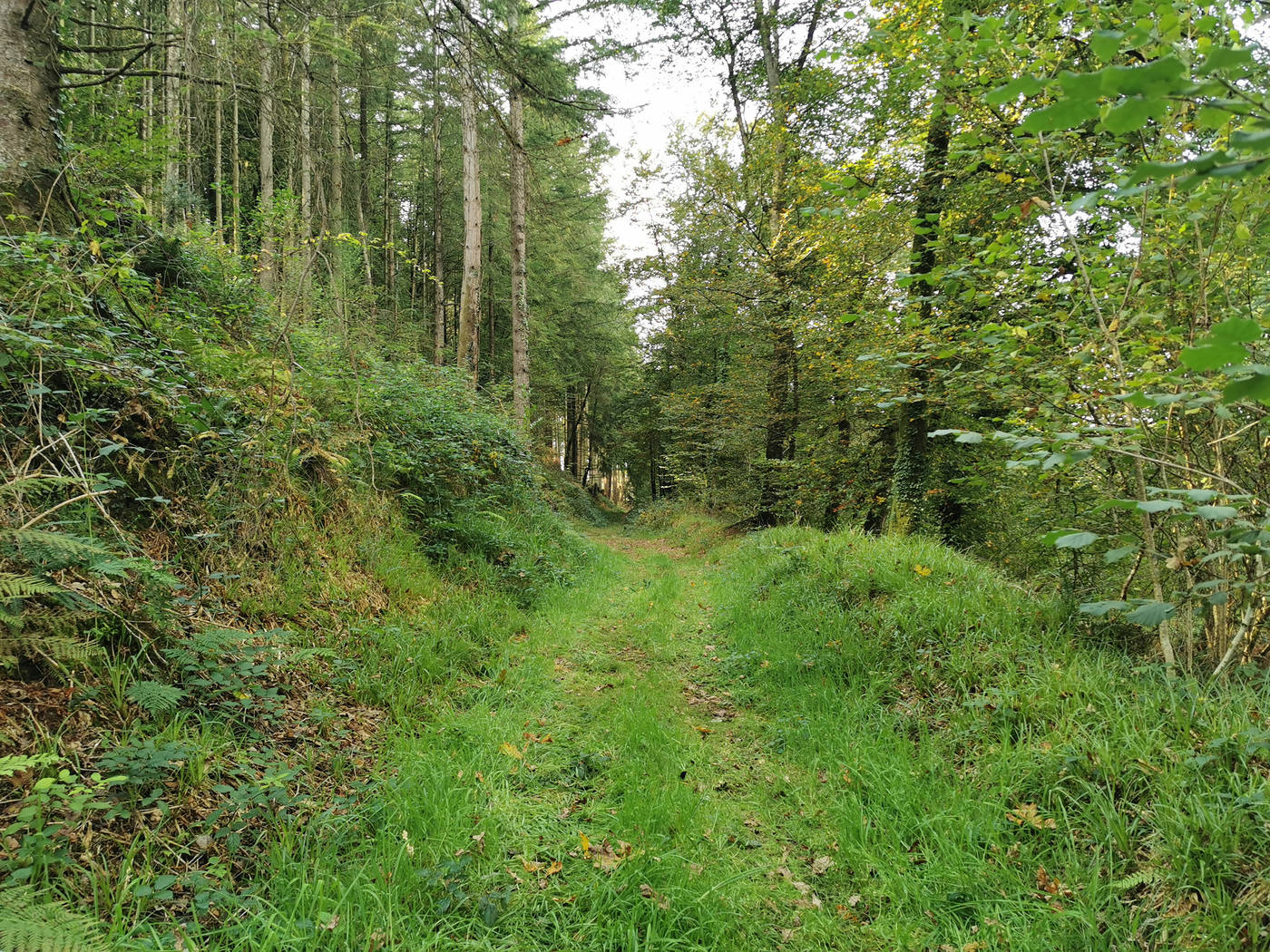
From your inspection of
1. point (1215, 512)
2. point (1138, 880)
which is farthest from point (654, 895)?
point (1215, 512)

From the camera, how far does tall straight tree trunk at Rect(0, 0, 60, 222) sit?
327 centimetres

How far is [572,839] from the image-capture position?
267 cm

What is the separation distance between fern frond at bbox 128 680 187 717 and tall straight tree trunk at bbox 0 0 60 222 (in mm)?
3097

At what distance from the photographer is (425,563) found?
Result: 5266 millimetres

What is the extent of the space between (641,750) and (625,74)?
866 cm

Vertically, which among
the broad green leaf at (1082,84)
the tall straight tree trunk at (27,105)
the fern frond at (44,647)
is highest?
the tall straight tree trunk at (27,105)

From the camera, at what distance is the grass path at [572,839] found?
6.94 ft

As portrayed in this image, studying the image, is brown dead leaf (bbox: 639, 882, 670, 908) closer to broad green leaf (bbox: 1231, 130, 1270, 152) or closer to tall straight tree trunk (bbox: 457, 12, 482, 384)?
broad green leaf (bbox: 1231, 130, 1270, 152)

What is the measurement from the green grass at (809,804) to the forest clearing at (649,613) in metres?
0.02

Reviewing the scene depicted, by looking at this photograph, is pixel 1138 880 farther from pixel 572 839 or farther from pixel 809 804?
pixel 572 839

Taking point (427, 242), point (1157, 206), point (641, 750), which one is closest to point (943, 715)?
point (641, 750)

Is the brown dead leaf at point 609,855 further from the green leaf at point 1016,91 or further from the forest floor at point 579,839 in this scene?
the green leaf at point 1016,91

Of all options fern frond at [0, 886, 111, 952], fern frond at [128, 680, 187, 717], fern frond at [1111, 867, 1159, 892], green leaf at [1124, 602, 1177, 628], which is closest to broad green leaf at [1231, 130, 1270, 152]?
green leaf at [1124, 602, 1177, 628]

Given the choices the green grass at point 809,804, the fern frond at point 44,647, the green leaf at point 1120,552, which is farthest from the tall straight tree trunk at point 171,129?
the green leaf at point 1120,552
